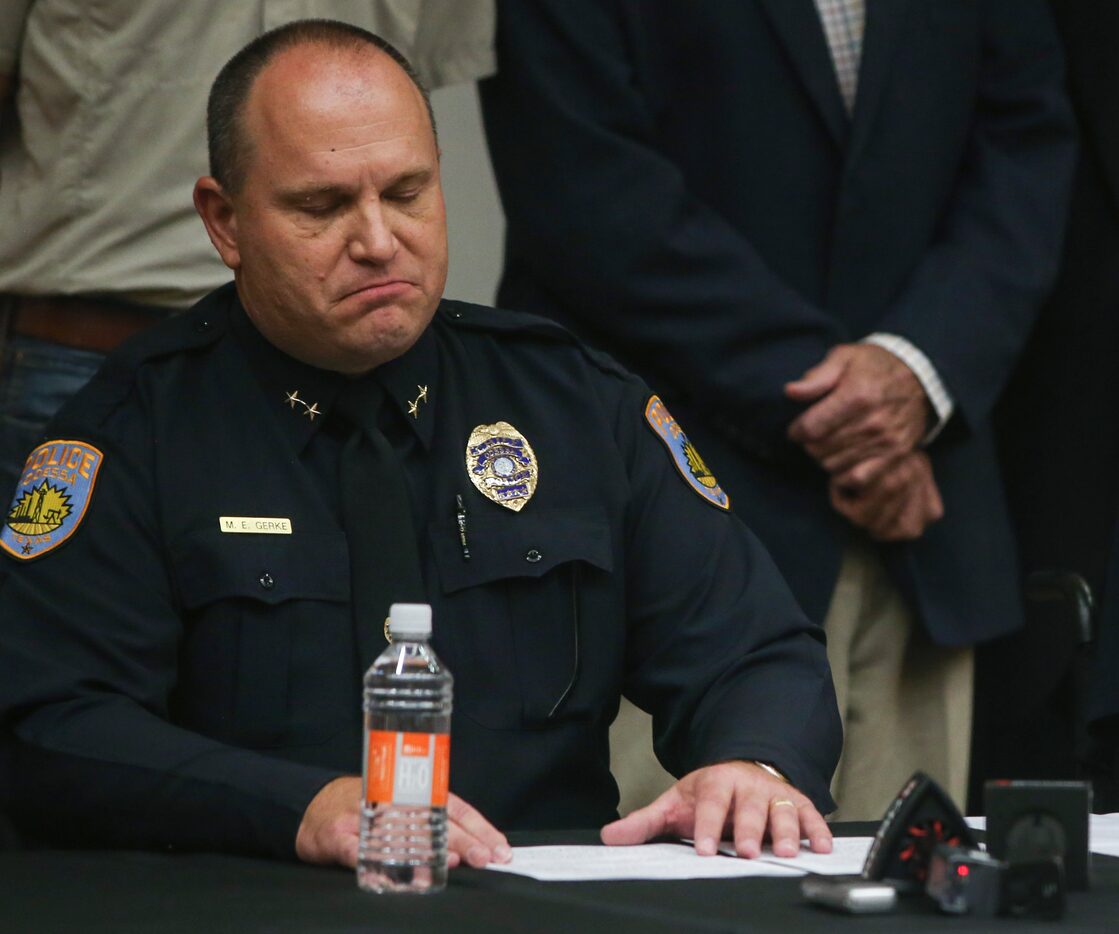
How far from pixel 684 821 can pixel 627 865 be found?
23cm

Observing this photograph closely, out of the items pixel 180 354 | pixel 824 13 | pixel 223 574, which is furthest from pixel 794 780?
pixel 824 13

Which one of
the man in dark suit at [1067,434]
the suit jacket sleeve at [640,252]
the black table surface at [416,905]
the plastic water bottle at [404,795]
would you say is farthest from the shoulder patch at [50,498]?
the man in dark suit at [1067,434]

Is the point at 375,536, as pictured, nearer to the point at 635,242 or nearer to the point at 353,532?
the point at 353,532

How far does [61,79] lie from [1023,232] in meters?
1.60

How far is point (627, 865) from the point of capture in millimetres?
1804

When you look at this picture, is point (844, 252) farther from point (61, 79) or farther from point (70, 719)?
point (70, 719)

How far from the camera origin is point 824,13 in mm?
3230

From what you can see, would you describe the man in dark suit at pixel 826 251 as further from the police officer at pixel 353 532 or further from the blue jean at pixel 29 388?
the blue jean at pixel 29 388

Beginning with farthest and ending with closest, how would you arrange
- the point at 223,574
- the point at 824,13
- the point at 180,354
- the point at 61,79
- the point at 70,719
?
the point at 824,13 → the point at 61,79 → the point at 180,354 → the point at 223,574 → the point at 70,719

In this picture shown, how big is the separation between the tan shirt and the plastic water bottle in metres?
1.25

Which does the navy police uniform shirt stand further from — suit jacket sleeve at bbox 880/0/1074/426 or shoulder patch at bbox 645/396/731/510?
suit jacket sleeve at bbox 880/0/1074/426

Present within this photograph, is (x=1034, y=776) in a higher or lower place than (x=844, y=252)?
lower

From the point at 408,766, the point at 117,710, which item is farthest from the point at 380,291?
the point at 408,766

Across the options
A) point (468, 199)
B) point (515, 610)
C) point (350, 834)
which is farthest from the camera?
point (468, 199)
